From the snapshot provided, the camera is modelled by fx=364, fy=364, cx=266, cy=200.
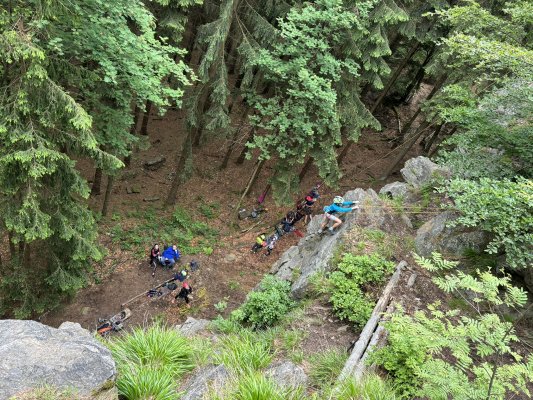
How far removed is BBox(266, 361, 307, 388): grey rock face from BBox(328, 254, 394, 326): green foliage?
2.02 metres

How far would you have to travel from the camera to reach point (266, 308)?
26.9 feet

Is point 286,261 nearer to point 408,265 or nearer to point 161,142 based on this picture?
point 408,265

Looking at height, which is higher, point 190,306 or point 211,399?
point 211,399

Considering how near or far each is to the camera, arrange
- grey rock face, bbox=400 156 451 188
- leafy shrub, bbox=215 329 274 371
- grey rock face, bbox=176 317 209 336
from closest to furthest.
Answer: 1. leafy shrub, bbox=215 329 274 371
2. grey rock face, bbox=176 317 209 336
3. grey rock face, bbox=400 156 451 188

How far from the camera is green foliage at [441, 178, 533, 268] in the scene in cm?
592

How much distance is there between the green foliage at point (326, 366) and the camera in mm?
5696

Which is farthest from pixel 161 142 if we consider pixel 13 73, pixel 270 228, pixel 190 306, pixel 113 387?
pixel 113 387

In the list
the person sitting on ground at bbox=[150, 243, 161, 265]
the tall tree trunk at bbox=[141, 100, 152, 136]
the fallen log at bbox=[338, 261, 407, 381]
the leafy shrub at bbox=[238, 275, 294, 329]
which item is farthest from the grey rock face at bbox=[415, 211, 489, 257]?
the tall tree trunk at bbox=[141, 100, 152, 136]

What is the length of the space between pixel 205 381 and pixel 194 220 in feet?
38.2

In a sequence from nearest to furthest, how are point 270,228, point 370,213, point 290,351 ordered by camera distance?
point 290,351, point 370,213, point 270,228

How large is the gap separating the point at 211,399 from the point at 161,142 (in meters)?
16.6

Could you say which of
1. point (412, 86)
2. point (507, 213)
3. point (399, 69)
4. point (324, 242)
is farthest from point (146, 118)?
point (412, 86)

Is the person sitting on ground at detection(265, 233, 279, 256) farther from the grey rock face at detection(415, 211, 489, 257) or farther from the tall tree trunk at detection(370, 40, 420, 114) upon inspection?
the tall tree trunk at detection(370, 40, 420, 114)

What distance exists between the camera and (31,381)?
3.76m
